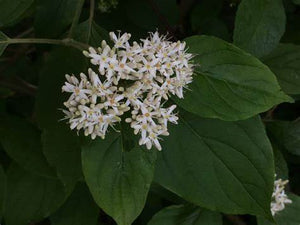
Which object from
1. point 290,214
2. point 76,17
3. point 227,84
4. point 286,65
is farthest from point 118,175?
point 290,214

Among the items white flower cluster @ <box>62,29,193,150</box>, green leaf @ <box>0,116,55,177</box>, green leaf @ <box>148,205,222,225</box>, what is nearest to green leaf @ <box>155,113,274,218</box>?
white flower cluster @ <box>62,29,193,150</box>

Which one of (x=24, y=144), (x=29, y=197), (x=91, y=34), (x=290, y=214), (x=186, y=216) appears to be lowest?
(x=290, y=214)

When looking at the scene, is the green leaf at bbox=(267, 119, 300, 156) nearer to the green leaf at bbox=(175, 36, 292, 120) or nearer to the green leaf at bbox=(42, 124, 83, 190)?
the green leaf at bbox=(175, 36, 292, 120)

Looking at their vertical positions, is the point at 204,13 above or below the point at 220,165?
above

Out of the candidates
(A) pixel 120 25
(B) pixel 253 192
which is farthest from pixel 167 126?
(A) pixel 120 25

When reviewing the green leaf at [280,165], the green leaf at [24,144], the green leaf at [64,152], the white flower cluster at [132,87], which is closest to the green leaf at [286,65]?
the green leaf at [280,165]

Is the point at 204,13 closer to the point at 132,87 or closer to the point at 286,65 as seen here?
the point at 286,65
